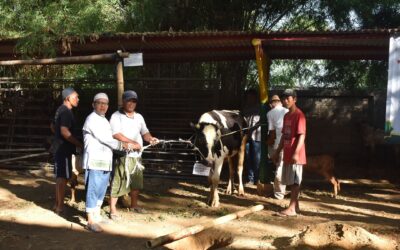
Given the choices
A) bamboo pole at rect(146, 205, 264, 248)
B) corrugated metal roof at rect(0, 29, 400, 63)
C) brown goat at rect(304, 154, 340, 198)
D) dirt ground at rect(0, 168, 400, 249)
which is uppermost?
corrugated metal roof at rect(0, 29, 400, 63)

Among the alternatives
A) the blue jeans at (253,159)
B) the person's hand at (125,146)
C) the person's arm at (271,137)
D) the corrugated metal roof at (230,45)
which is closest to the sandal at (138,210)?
the person's hand at (125,146)

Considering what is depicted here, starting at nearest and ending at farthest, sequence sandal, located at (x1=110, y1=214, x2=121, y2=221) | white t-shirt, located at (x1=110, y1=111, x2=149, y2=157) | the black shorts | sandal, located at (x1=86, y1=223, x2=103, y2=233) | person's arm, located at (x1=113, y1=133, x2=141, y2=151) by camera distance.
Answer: sandal, located at (x1=86, y1=223, x2=103, y2=233)
person's arm, located at (x1=113, y1=133, x2=141, y2=151)
white t-shirt, located at (x1=110, y1=111, x2=149, y2=157)
sandal, located at (x1=110, y1=214, x2=121, y2=221)
the black shorts

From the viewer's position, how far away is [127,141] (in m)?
5.83

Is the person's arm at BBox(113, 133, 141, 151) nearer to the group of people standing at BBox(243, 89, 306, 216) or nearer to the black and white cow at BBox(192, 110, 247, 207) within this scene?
the black and white cow at BBox(192, 110, 247, 207)

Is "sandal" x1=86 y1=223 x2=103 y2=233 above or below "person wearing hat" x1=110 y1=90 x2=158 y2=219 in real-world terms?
below

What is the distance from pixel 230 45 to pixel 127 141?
3.17 meters

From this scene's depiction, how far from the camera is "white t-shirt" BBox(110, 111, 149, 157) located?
592 centimetres

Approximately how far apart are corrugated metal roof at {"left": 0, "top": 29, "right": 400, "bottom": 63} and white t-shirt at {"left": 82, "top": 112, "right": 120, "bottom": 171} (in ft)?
7.73

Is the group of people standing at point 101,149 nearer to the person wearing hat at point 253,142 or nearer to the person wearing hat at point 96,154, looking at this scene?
the person wearing hat at point 96,154

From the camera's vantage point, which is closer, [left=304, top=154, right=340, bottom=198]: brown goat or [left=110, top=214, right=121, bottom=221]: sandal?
[left=110, top=214, right=121, bottom=221]: sandal

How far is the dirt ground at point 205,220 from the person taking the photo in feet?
16.2

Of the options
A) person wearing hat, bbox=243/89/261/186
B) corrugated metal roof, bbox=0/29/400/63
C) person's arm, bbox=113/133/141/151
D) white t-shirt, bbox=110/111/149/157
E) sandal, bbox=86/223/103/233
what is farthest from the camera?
person wearing hat, bbox=243/89/261/186

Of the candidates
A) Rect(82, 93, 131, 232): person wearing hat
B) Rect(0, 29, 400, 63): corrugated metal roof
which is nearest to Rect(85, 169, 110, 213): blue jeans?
Rect(82, 93, 131, 232): person wearing hat

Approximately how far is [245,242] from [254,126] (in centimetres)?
337
